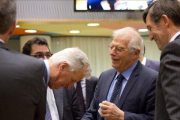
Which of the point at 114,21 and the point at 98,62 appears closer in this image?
the point at 114,21

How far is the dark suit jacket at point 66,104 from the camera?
95.6 inches

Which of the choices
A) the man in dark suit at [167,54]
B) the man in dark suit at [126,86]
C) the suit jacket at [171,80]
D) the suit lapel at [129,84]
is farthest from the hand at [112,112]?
the suit jacket at [171,80]

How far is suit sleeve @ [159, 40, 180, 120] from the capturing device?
1.20 m

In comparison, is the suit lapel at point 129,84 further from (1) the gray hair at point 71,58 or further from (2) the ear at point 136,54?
(1) the gray hair at point 71,58

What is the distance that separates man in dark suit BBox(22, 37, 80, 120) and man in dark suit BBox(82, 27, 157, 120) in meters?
0.22

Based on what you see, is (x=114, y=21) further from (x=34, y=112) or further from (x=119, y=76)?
(x=34, y=112)

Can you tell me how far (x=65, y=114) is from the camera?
245 cm

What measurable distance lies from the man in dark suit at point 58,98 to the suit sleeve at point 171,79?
4.18 feet

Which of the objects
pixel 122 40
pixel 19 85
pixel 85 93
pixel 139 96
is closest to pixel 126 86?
pixel 139 96

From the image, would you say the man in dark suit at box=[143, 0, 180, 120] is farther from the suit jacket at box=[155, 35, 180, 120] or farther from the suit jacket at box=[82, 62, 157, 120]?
the suit jacket at box=[82, 62, 157, 120]

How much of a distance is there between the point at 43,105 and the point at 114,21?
384 cm

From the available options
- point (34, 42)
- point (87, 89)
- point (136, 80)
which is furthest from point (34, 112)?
point (87, 89)

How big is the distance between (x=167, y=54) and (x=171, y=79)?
12 centimetres

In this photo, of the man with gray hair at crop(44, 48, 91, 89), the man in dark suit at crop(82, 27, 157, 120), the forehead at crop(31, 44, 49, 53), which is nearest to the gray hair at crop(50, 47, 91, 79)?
the man with gray hair at crop(44, 48, 91, 89)
